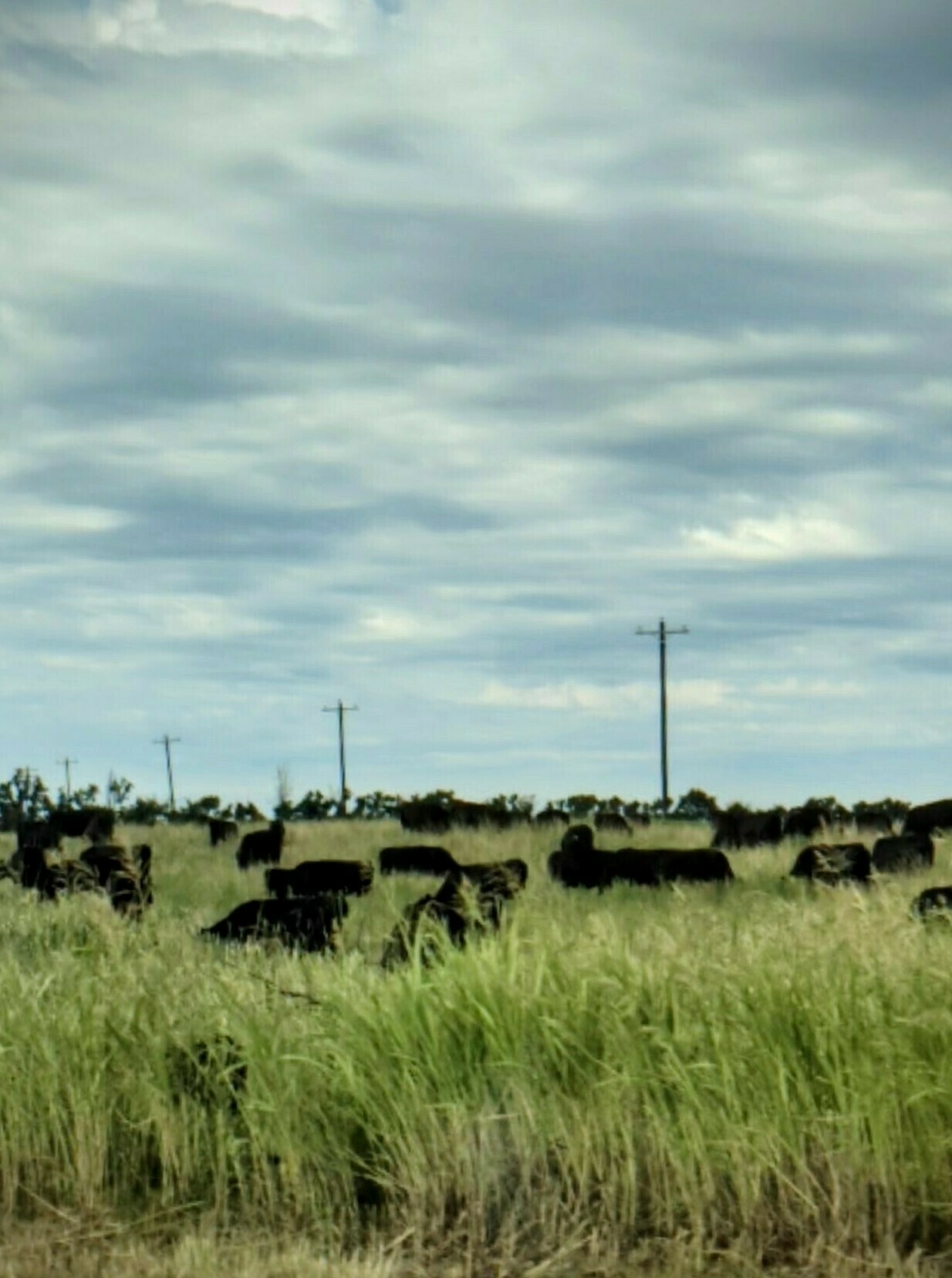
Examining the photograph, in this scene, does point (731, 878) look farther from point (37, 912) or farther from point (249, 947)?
point (249, 947)

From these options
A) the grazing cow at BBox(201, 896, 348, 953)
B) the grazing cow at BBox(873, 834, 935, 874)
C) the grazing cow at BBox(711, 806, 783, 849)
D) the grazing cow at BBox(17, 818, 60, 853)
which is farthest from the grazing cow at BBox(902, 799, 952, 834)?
the grazing cow at BBox(201, 896, 348, 953)

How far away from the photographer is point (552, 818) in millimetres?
35156

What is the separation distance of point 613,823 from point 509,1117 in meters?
27.7

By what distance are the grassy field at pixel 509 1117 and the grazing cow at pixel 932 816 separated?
2219 cm

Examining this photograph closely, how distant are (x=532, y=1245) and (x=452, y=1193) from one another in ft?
1.43

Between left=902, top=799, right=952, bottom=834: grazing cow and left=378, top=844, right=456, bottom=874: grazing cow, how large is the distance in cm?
982

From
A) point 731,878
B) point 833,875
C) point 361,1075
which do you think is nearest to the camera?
point 361,1075

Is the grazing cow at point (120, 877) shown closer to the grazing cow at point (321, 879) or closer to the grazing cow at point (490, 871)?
the grazing cow at point (321, 879)

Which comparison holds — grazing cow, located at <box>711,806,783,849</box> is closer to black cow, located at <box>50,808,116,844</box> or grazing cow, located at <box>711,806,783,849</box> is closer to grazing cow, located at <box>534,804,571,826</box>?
grazing cow, located at <box>534,804,571,826</box>

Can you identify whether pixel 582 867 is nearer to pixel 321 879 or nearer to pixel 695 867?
pixel 695 867

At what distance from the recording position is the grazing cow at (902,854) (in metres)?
21.7

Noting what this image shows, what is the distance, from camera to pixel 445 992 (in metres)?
7.56

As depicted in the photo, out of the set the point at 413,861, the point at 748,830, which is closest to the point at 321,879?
the point at 413,861

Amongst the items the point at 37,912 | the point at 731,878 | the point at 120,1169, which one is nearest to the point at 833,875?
the point at 731,878
